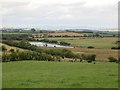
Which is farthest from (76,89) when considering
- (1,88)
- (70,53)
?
(70,53)

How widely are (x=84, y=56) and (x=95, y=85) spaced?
4282 cm

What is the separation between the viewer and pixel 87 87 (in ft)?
44.5

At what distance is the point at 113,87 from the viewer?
13.4m

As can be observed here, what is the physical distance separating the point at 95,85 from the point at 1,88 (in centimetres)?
485

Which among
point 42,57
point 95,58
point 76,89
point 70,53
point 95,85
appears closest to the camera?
point 76,89

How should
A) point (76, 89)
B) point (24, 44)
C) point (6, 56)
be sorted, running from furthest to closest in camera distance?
point (24, 44), point (6, 56), point (76, 89)

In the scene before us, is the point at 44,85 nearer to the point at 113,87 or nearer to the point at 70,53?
the point at 113,87

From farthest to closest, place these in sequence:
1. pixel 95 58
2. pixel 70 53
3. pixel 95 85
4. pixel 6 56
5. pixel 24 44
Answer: pixel 24 44
pixel 70 53
pixel 95 58
pixel 6 56
pixel 95 85

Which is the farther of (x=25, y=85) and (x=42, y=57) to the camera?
(x=42, y=57)

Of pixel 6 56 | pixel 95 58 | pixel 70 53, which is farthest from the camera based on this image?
pixel 70 53

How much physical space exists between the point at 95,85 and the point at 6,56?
107 feet

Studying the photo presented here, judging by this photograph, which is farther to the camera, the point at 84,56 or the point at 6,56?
the point at 84,56

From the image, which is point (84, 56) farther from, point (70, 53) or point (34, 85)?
point (34, 85)

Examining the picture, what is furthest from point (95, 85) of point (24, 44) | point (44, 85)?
point (24, 44)
